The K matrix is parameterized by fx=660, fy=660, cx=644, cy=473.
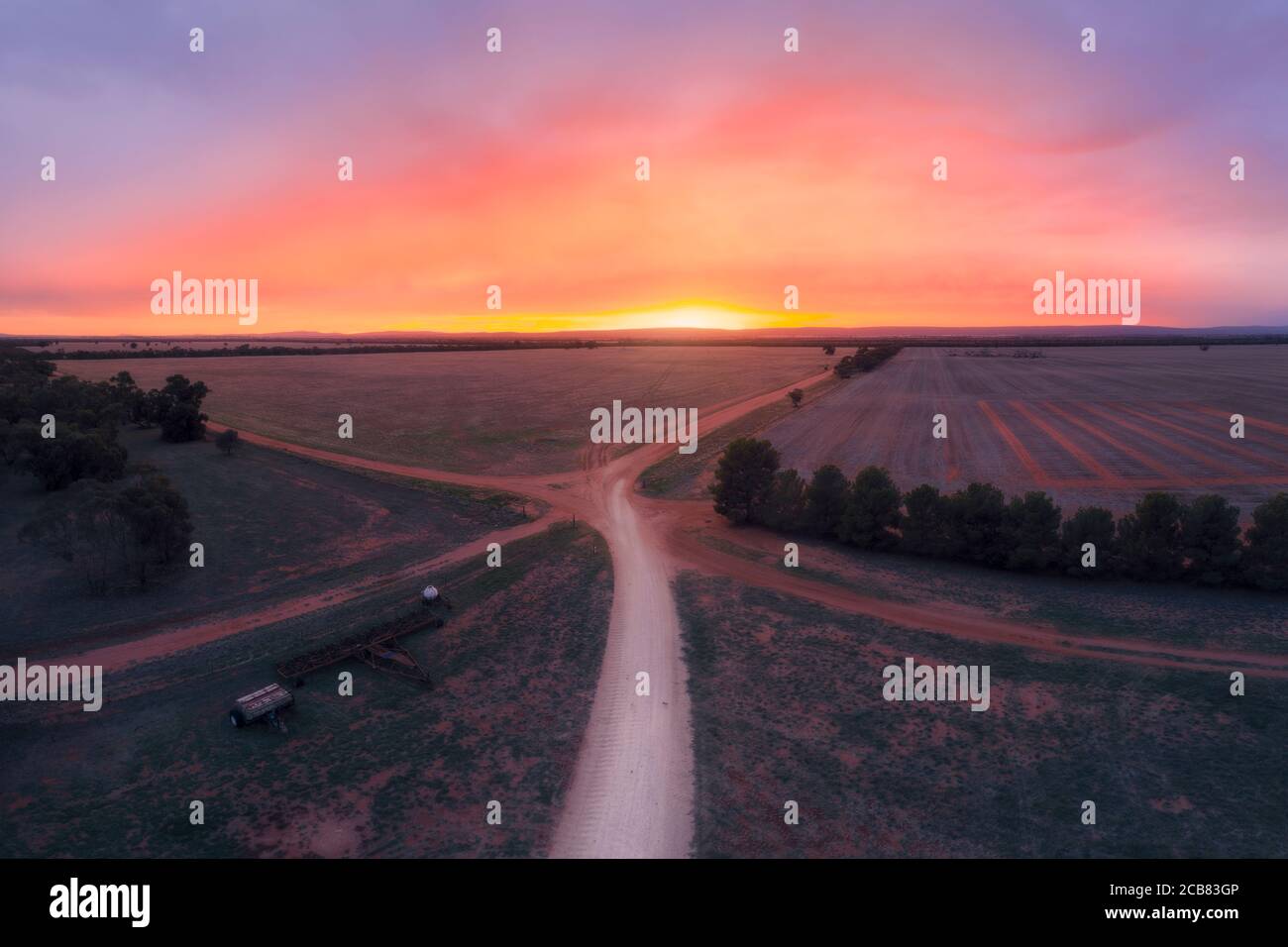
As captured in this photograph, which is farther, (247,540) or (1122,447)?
(1122,447)

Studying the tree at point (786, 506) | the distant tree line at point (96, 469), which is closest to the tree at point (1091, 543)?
the tree at point (786, 506)

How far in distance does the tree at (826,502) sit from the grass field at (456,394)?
83.9ft

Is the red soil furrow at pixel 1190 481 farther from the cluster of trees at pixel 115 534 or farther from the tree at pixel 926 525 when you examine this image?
the cluster of trees at pixel 115 534

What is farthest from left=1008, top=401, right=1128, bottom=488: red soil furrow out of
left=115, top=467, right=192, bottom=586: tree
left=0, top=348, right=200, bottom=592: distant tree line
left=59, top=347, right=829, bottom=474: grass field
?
left=0, top=348, right=200, bottom=592: distant tree line

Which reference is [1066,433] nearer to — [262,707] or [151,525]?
[262,707]

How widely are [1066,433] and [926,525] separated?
45.9 m

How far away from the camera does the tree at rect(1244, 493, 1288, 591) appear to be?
99.5 ft

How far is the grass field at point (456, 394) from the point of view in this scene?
69312 mm

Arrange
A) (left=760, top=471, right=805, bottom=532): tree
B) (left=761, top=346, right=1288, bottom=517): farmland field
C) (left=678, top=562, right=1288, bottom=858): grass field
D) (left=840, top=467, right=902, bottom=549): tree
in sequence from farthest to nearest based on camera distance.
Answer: (left=761, top=346, right=1288, bottom=517): farmland field, (left=760, top=471, right=805, bottom=532): tree, (left=840, top=467, right=902, bottom=549): tree, (left=678, top=562, right=1288, bottom=858): grass field

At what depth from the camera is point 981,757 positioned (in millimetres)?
19969

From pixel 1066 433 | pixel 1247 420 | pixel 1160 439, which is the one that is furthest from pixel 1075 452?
pixel 1247 420

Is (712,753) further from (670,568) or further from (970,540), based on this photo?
(970,540)

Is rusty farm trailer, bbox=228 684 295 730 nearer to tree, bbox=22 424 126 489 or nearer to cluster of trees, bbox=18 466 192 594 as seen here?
cluster of trees, bbox=18 466 192 594

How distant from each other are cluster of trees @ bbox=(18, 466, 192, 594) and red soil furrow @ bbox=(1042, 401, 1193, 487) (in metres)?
68.3
